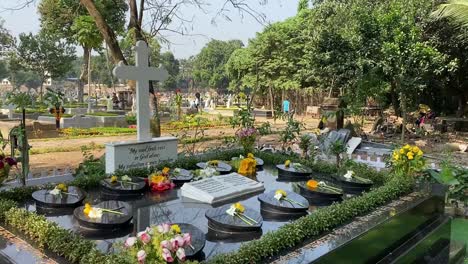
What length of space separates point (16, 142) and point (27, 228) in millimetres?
2553

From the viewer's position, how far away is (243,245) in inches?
132

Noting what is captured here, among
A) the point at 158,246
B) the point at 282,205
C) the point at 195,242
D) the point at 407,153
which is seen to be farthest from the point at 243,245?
the point at 407,153

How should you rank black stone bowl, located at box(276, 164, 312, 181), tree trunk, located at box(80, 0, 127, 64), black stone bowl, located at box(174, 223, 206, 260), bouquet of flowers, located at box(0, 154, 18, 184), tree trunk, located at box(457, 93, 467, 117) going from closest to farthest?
black stone bowl, located at box(174, 223, 206, 260) < bouquet of flowers, located at box(0, 154, 18, 184) < black stone bowl, located at box(276, 164, 312, 181) < tree trunk, located at box(80, 0, 127, 64) < tree trunk, located at box(457, 93, 467, 117)

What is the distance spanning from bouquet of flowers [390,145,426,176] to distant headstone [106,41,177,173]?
3418mm

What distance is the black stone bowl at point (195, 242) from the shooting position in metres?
3.27

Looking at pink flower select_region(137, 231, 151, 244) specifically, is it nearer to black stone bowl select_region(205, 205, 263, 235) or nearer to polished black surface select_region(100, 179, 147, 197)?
black stone bowl select_region(205, 205, 263, 235)

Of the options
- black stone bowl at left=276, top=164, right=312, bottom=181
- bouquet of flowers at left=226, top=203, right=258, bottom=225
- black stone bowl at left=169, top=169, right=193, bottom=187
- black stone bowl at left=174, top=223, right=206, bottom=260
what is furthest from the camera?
black stone bowl at left=276, top=164, right=312, bottom=181

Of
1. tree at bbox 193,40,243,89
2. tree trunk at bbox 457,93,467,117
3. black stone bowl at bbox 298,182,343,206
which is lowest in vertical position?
black stone bowl at bbox 298,182,343,206

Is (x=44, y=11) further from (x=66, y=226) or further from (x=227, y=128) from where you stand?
(x=66, y=226)

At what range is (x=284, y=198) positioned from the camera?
478 centimetres

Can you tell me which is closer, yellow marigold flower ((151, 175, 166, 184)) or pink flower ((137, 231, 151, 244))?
pink flower ((137, 231, 151, 244))

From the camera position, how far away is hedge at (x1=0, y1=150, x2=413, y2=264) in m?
3.14

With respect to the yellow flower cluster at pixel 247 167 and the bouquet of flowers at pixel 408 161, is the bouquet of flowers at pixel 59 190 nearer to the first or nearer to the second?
the yellow flower cluster at pixel 247 167

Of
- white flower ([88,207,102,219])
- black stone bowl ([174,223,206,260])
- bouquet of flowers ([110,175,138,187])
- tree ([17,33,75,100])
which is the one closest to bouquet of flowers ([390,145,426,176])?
black stone bowl ([174,223,206,260])
